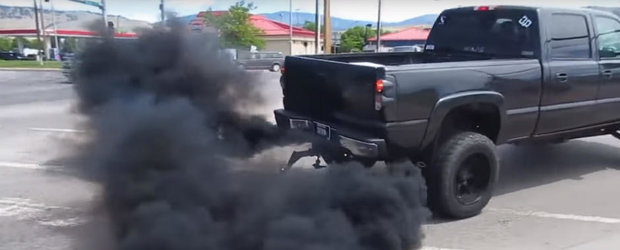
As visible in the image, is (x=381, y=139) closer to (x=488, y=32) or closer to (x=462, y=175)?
(x=462, y=175)

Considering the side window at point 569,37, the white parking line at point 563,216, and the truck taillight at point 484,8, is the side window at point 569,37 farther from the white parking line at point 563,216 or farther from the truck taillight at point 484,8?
the white parking line at point 563,216

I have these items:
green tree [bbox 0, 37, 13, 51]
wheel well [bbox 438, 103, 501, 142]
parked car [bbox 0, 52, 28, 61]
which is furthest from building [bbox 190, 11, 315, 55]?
wheel well [bbox 438, 103, 501, 142]

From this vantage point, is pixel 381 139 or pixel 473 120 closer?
pixel 381 139

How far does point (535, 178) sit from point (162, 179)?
4.79 m

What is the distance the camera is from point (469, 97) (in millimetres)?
5426

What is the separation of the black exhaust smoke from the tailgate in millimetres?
610

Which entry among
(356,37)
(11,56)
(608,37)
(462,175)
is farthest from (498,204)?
(356,37)

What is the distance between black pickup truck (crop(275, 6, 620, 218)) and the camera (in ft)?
17.0

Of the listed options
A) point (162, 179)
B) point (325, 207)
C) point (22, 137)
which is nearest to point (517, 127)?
point (325, 207)

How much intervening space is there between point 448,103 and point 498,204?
1.46 meters

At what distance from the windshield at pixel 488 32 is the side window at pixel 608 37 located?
1.16m

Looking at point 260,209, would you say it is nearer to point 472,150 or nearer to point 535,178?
point 472,150

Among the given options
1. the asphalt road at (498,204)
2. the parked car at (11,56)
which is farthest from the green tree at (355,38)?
the asphalt road at (498,204)

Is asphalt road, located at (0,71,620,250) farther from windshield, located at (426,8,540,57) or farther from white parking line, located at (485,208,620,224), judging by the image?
windshield, located at (426,8,540,57)
